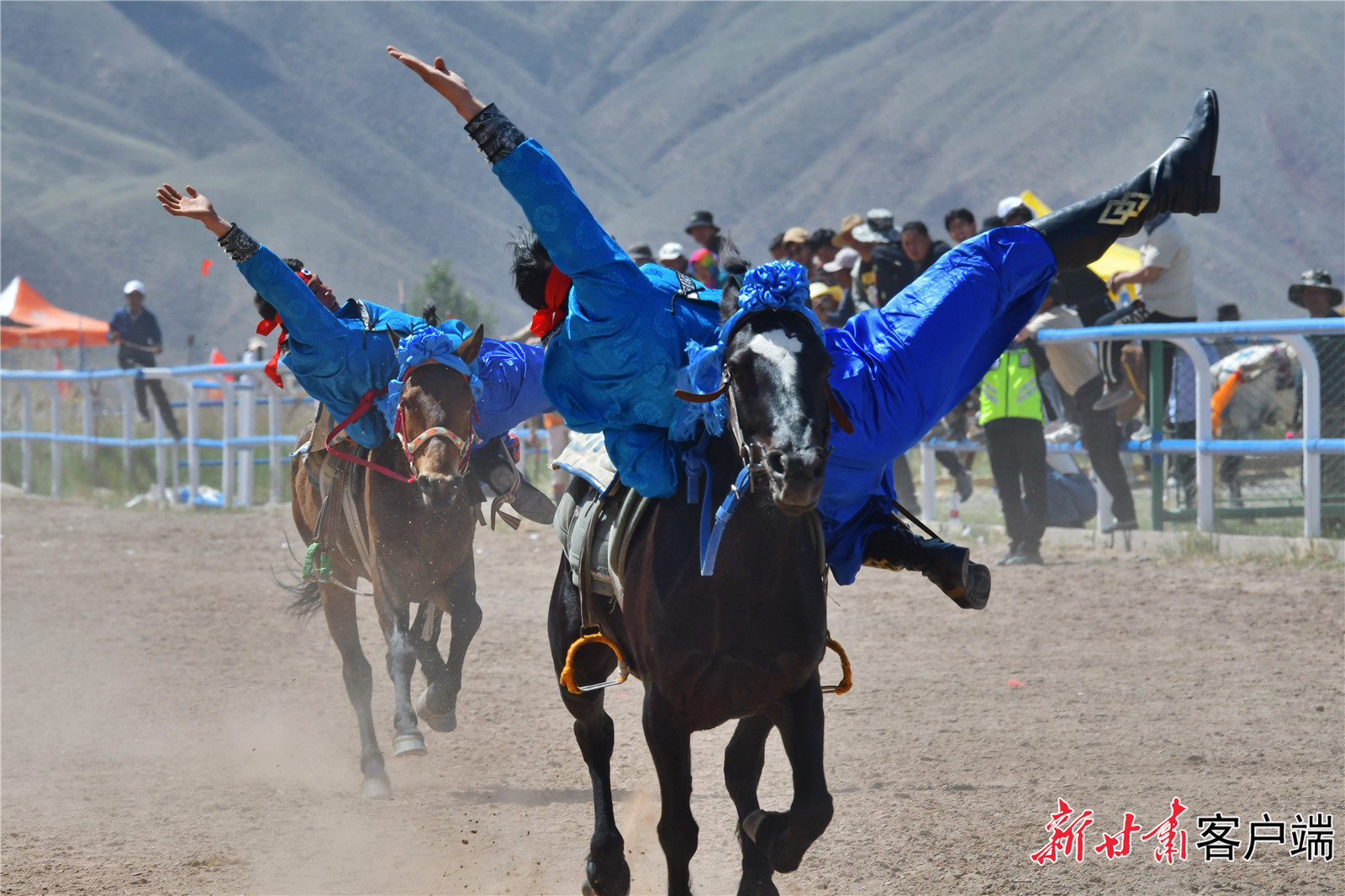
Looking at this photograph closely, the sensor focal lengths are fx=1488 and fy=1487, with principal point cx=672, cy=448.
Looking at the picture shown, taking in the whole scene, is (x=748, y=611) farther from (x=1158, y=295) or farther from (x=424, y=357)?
(x=1158, y=295)

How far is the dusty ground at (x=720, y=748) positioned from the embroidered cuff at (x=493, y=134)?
2472 mm

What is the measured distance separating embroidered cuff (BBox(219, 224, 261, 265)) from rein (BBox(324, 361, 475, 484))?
77 cm

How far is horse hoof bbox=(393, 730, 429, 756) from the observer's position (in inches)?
244

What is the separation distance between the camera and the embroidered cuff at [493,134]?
3.86 m

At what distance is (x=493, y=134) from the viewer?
386 cm

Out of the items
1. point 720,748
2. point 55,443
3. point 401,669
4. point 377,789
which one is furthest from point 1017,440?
point 55,443

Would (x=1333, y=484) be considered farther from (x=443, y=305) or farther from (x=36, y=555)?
(x=443, y=305)

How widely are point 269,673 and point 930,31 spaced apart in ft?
341

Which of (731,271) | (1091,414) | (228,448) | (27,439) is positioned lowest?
(228,448)

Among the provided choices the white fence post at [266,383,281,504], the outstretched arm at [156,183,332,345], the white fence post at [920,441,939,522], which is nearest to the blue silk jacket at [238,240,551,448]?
the outstretched arm at [156,183,332,345]

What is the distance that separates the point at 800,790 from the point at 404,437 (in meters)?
2.68

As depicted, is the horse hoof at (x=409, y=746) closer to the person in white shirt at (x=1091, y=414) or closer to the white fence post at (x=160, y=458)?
the person in white shirt at (x=1091, y=414)

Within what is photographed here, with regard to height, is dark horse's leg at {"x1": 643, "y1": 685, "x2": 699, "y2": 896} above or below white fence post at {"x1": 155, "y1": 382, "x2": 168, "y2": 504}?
below

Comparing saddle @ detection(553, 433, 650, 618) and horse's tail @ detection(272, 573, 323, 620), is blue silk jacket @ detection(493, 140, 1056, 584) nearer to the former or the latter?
saddle @ detection(553, 433, 650, 618)
